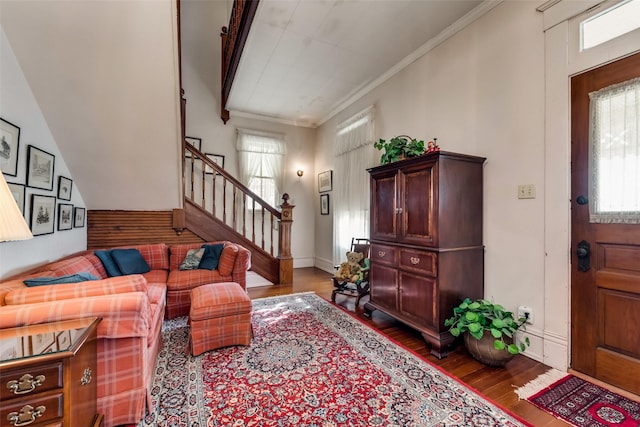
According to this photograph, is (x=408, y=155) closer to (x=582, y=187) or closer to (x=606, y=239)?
(x=582, y=187)

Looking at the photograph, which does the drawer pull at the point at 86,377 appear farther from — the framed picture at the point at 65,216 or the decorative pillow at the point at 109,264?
the framed picture at the point at 65,216

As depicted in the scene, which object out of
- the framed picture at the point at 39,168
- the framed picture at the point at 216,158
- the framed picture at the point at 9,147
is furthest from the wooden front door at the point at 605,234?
the framed picture at the point at 216,158

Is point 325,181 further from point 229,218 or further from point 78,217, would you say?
point 78,217

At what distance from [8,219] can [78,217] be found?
2.90 meters

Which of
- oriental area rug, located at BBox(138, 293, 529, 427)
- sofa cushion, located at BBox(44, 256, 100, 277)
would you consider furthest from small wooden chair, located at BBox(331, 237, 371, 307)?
sofa cushion, located at BBox(44, 256, 100, 277)

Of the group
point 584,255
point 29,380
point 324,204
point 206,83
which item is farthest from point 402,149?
point 206,83

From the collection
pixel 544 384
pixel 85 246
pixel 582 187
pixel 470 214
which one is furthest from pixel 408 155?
pixel 85 246

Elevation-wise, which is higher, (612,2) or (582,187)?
(612,2)

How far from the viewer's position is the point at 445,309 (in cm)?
227

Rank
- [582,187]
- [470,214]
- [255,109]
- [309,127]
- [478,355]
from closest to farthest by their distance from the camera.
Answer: [582,187] → [478,355] → [470,214] → [255,109] → [309,127]

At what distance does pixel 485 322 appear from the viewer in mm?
2121

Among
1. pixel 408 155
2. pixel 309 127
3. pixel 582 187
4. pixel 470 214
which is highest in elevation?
pixel 309 127

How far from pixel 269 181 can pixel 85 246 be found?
2.99m

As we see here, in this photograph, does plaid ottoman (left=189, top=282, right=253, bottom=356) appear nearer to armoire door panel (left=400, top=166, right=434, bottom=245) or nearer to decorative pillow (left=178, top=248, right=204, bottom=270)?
decorative pillow (left=178, top=248, right=204, bottom=270)
